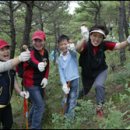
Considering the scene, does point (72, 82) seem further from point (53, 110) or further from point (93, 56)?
point (53, 110)

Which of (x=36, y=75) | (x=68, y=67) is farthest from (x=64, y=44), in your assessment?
(x=36, y=75)

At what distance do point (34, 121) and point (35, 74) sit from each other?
0.87m

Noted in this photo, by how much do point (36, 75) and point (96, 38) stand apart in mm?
1423

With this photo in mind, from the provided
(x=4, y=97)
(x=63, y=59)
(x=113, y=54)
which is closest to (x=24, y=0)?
(x=63, y=59)

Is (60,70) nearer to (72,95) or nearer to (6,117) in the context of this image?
(72,95)

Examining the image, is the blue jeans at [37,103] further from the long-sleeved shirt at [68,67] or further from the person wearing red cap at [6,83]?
the long-sleeved shirt at [68,67]

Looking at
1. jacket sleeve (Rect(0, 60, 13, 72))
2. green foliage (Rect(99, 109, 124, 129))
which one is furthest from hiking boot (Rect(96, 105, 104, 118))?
jacket sleeve (Rect(0, 60, 13, 72))

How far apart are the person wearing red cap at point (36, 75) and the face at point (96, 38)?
102 cm

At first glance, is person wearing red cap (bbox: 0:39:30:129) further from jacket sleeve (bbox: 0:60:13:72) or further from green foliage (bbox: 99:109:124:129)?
green foliage (bbox: 99:109:124:129)

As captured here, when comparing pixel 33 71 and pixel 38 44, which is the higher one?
pixel 38 44

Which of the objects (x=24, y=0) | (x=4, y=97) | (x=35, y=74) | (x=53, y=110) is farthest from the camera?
(x=24, y=0)

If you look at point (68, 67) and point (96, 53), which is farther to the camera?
point (96, 53)

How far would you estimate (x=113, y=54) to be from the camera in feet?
58.7

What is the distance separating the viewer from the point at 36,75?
639 centimetres
